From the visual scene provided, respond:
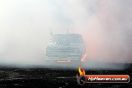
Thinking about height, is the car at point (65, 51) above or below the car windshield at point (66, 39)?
below

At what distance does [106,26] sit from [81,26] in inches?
135

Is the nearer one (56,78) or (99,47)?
(56,78)

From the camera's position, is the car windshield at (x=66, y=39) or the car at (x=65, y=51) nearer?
the car at (x=65, y=51)

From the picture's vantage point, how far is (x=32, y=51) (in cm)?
4556

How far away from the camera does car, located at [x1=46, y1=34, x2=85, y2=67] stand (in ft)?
113

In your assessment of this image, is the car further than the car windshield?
No

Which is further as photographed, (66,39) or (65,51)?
(66,39)

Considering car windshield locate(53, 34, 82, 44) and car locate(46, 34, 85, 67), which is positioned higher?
car windshield locate(53, 34, 82, 44)

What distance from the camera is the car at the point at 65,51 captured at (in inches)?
1356

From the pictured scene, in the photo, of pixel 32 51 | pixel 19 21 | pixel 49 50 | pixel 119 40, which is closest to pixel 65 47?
pixel 49 50

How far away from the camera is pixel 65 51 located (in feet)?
116

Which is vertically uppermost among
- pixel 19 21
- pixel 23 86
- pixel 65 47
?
pixel 19 21

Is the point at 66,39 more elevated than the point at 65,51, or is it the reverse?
the point at 66,39

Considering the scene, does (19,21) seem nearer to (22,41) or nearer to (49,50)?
(22,41)
